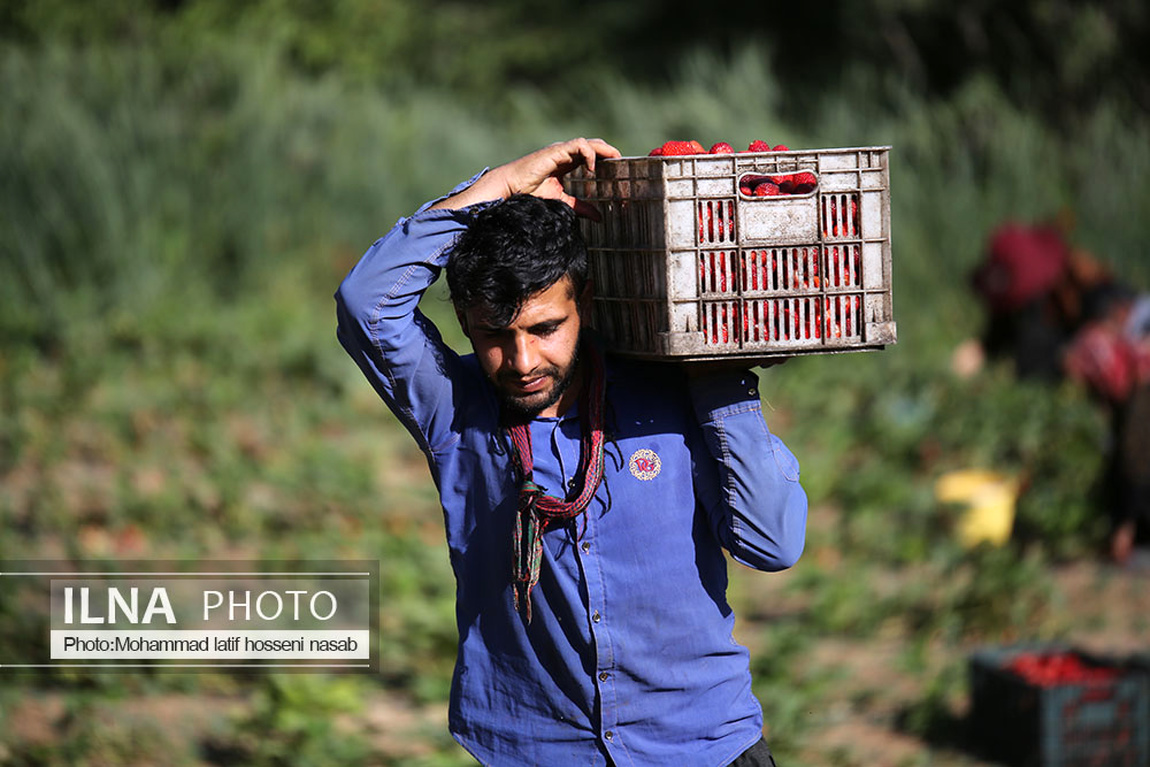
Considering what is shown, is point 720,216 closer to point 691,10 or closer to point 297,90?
point 297,90

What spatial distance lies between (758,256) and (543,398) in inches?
18.6

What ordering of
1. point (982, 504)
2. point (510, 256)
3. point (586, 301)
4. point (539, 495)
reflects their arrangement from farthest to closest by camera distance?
point (982, 504) → point (586, 301) → point (539, 495) → point (510, 256)

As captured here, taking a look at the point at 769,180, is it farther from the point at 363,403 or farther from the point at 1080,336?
the point at 363,403

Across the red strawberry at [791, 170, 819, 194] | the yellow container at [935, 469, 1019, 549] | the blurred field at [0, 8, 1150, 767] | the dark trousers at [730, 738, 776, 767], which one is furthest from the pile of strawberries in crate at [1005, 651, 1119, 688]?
the red strawberry at [791, 170, 819, 194]

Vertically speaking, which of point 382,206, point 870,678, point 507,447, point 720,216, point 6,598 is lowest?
point 870,678

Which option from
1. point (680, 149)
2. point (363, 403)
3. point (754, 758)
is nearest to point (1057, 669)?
point (754, 758)

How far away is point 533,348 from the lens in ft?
7.47

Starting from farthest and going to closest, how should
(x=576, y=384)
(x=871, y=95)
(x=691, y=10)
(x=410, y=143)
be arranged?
(x=691, y=10)
(x=871, y=95)
(x=410, y=143)
(x=576, y=384)

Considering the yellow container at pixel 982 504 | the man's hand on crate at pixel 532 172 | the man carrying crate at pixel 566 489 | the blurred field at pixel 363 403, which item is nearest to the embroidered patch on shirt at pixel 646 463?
the man carrying crate at pixel 566 489

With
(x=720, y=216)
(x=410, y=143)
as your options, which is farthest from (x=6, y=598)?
(x=410, y=143)

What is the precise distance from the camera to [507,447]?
93.6 inches

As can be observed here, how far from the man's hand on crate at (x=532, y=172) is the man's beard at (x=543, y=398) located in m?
0.32

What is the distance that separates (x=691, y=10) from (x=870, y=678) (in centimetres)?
1859

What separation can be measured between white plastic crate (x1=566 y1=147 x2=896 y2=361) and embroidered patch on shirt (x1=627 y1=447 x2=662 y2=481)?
20 cm
